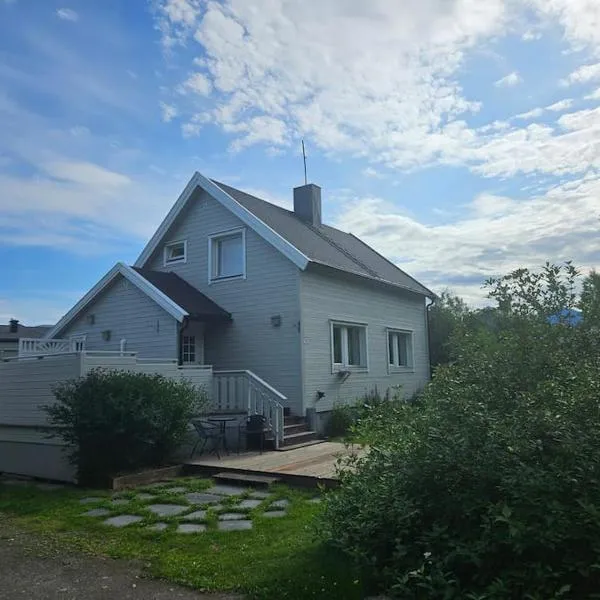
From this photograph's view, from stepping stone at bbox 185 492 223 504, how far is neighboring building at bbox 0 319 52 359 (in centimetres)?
2835

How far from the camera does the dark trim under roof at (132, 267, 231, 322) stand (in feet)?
46.1

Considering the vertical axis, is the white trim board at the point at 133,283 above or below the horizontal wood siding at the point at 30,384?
above

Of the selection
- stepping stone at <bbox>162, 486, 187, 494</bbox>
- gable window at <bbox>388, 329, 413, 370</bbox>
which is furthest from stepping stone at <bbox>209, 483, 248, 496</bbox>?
gable window at <bbox>388, 329, 413, 370</bbox>

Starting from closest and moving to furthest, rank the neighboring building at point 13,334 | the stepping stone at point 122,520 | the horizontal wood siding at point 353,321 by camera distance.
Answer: the stepping stone at point 122,520, the horizontal wood siding at point 353,321, the neighboring building at point 13,334

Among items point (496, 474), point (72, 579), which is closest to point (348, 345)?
point (72, 579)

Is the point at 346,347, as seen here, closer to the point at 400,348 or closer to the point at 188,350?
the point at 400,348

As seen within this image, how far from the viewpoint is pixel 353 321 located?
15.7 m

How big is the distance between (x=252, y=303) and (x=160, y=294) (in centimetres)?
239

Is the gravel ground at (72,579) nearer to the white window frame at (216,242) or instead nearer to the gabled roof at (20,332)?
the white window frame at (216,242)

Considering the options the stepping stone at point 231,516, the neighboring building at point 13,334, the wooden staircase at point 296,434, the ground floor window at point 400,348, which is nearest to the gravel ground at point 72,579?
the stepping stone at point 231,516

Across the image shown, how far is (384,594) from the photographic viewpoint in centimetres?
380

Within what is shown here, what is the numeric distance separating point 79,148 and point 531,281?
1046 cm

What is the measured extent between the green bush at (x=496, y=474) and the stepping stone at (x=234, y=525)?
4.94 feet

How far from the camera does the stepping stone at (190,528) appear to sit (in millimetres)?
5895
